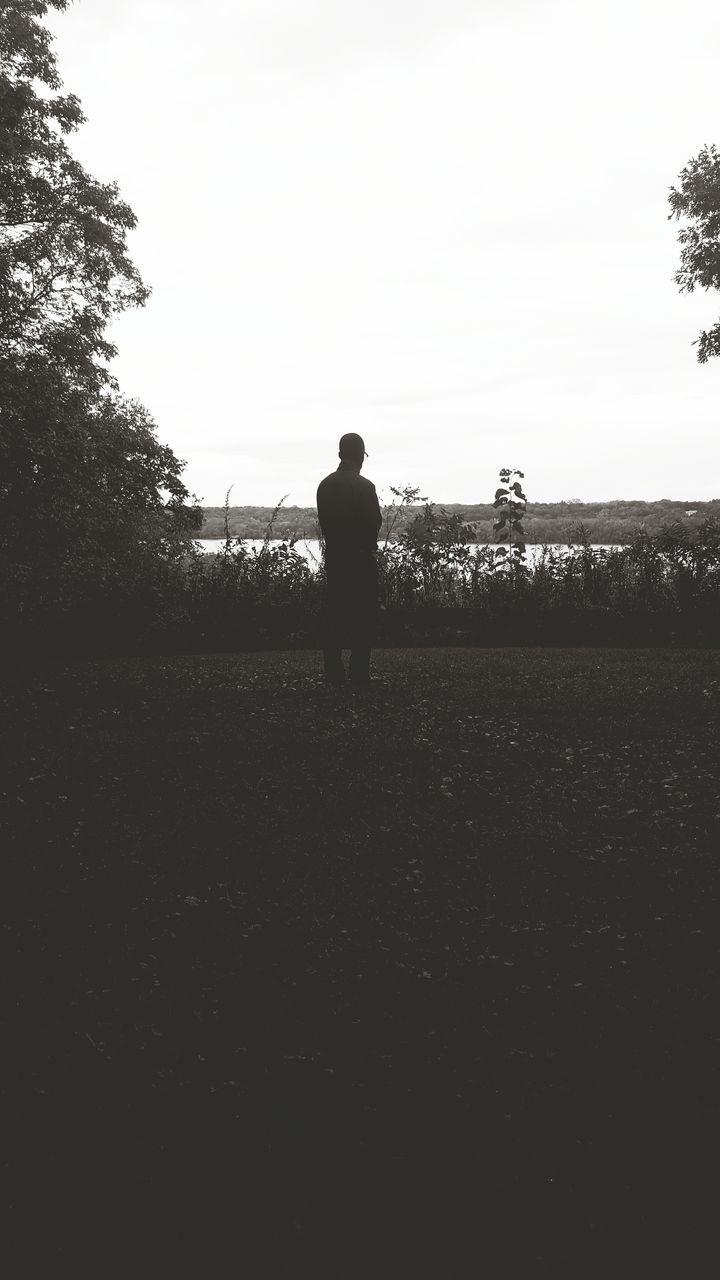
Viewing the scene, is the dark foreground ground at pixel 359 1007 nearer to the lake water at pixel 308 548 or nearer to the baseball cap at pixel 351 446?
the baseball cap at pixel 351 446

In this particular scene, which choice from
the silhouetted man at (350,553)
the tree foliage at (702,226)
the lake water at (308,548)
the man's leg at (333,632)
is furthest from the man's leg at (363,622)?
the tree foliage at (702,226)

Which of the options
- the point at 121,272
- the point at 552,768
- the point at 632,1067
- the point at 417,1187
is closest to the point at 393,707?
the point at 552,768

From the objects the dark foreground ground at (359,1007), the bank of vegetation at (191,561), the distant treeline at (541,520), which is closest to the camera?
the dark foreground ground at (359,1007)

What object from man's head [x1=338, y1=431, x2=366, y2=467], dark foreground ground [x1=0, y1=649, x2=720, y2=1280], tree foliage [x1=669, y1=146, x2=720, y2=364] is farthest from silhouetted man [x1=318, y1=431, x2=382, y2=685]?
tree foliage [x1=669, y1=146, x2=720, y2=364]

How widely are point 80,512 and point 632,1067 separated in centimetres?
1100

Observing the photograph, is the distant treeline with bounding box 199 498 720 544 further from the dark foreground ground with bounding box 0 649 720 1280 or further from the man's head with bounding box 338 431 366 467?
the dark foreground ground with bounding box 0 649 720 1280

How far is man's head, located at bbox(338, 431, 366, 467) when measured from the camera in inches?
380

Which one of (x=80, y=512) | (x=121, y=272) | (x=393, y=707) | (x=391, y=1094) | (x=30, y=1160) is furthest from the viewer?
(x=121, y=272)

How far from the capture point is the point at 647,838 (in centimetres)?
558

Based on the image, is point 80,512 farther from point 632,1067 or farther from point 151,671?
point 632,1067

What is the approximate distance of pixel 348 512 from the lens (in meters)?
9.54

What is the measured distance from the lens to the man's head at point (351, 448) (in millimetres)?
9648

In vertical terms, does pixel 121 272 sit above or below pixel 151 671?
above

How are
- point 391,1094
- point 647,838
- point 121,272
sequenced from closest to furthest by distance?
point 391,1094 < point 647,838 < point 121,272
